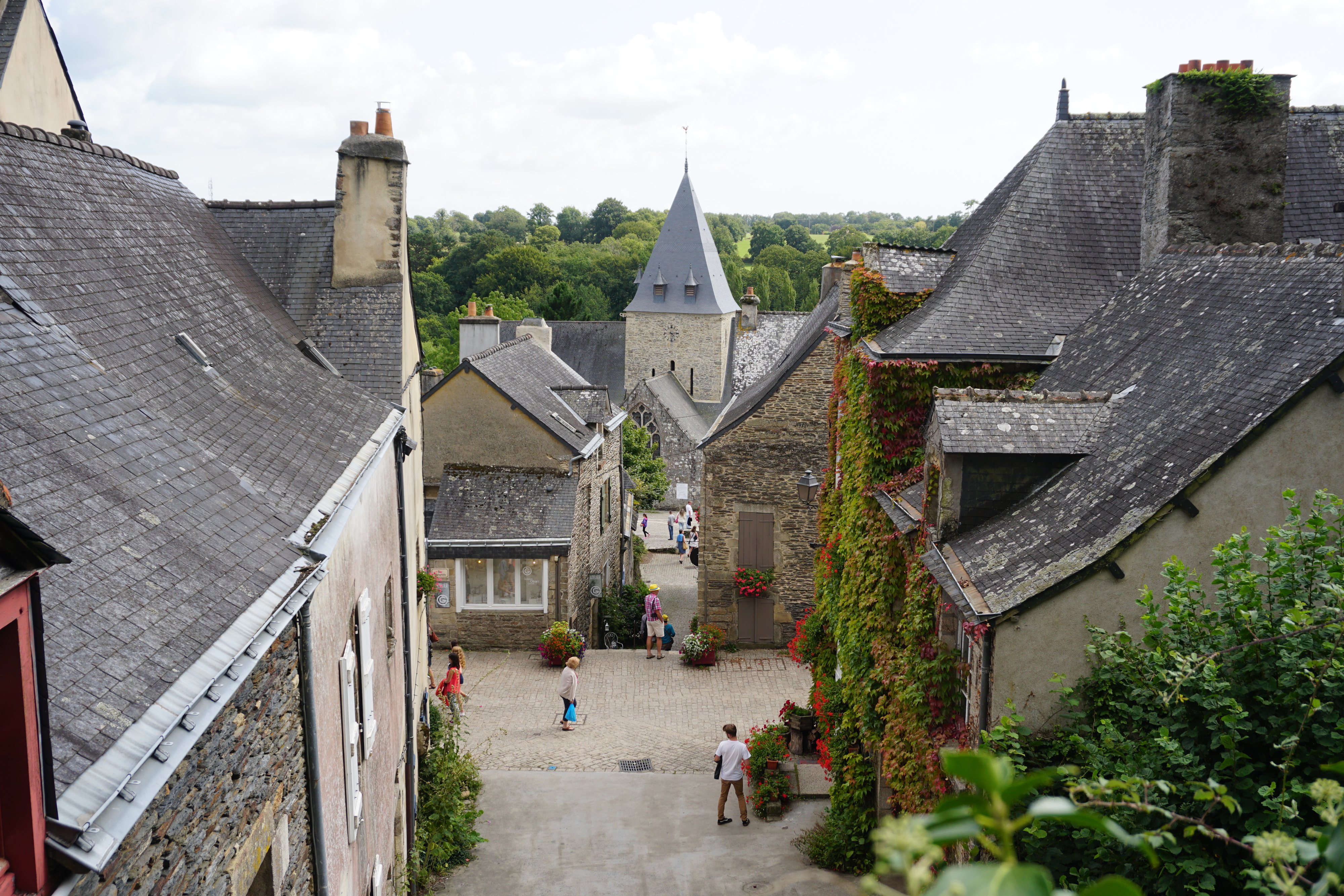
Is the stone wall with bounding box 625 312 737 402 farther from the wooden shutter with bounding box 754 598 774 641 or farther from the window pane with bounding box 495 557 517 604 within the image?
the window pane with bounding box 495 557 517 604

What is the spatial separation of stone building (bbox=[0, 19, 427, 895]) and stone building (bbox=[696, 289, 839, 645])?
550 inches

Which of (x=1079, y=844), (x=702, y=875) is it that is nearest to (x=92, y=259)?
(x=1079, y=844)

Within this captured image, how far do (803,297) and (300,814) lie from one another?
3663 inches

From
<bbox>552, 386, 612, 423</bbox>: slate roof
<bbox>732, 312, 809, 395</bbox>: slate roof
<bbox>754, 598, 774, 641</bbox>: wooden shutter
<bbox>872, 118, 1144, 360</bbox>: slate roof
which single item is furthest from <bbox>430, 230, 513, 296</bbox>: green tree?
<bbox>872, 118, 1144, 360</bbox>: slate roof

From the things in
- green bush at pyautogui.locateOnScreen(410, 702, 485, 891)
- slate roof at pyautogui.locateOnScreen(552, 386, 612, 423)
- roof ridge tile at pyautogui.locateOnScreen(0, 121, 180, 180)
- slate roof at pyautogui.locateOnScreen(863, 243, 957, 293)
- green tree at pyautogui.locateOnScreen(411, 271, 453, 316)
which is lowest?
green bush at pyautogui.locateOnScreen(410, 702, 485, 891)

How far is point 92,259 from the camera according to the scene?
7324mm

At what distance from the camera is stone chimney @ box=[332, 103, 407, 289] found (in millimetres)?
13508

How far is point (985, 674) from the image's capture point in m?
8.30

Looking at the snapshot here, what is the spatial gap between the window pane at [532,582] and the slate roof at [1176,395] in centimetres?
1529

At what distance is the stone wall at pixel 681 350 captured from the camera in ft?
192

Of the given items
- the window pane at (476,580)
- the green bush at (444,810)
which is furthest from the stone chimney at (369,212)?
the window pane at (476,580)

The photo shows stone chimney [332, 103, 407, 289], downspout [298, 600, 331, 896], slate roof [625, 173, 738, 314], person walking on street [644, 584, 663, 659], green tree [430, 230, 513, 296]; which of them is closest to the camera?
downspout [298, 600, 331, 896]

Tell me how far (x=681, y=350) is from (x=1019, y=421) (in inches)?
1951

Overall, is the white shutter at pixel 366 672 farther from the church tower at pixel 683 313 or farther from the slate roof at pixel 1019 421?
the church tower at pixel 683 313
